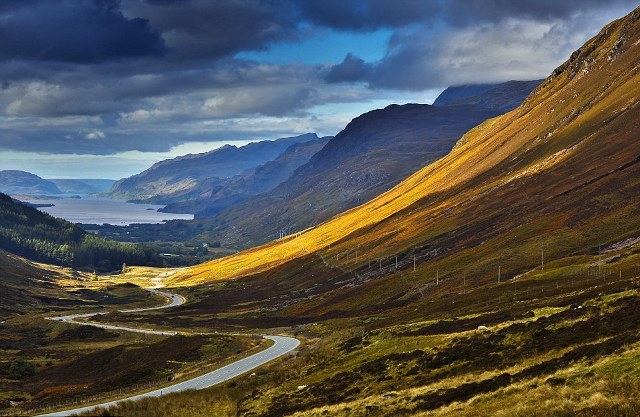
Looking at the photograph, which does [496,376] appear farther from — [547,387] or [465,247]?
[465,247]

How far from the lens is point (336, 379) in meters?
63.2

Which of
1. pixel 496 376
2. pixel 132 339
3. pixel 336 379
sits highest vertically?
pixel 496 376

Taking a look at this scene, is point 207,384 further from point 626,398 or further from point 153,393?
point 626,398

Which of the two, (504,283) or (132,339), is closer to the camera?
(504,283)

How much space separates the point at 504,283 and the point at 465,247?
54.4 m

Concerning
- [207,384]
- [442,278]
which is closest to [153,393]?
[207,384]

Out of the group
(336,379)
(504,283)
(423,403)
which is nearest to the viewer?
(423,403)

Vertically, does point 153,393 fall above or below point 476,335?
below

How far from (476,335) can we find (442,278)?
88.5 metres

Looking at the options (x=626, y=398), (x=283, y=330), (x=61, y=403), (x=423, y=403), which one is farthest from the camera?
(x=283, y=330)

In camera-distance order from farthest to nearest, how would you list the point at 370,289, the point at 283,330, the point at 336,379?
1. the point at 370,289
2. the point at 283,330
3. the point at 336,379

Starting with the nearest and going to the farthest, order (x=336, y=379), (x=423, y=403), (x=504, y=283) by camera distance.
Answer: (x=423, y=403), (x=336, y=379), (x=504, y=283)

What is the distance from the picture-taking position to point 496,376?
46125 millimetres

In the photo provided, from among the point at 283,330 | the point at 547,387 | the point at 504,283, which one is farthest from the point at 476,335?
the point at 283,330
